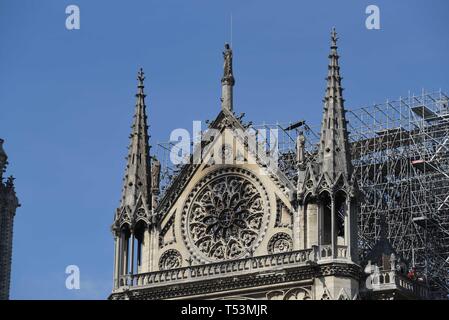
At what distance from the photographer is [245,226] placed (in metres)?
57.0

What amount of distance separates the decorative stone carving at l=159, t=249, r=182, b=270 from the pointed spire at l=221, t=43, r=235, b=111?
5.97m

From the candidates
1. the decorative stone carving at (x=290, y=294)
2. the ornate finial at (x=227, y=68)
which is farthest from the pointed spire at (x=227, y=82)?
the decorative stone carving at (x=290, y=294)

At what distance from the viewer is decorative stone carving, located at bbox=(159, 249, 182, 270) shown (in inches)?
2290

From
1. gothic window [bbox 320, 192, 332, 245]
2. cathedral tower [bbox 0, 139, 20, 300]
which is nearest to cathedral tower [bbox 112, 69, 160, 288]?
gothic window [bbox 320, 192, 332, 245]

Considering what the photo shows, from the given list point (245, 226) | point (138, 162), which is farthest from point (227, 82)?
point (245, 226)

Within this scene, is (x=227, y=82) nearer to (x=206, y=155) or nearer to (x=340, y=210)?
(x=206, y=155)

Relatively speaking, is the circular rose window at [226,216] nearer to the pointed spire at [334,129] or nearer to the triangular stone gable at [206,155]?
the triangular stone gable at [206,155]

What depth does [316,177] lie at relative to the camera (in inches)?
2179

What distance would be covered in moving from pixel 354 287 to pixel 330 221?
2.74 meters

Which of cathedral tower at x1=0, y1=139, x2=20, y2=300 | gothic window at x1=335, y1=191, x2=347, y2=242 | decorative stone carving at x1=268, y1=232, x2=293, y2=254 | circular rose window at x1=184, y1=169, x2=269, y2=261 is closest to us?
gothic window at x1=335, y1=191, x2=347, y2=242

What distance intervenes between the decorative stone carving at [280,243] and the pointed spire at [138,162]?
5.86 meters

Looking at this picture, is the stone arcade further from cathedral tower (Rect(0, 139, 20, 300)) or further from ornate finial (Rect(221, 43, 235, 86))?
cathedral tower (Rect(0, 139, 20, 300))
